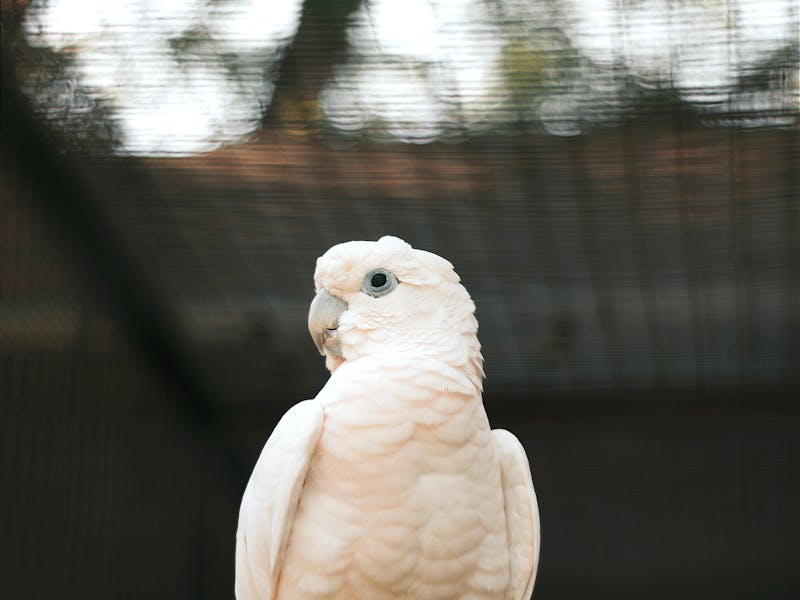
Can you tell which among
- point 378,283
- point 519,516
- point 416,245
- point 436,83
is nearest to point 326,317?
point 378,283

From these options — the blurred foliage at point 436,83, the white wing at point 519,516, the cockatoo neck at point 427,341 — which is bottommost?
the white wing at point 519,516

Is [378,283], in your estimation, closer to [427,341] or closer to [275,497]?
[427,341]

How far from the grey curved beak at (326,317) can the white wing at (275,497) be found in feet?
0.48

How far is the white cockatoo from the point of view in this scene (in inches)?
52.2

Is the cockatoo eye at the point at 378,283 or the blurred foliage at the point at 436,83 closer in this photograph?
the cockatoo eye at the point at 378,283

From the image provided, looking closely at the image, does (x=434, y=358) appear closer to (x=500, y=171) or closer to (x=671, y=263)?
(x=500, y=171)

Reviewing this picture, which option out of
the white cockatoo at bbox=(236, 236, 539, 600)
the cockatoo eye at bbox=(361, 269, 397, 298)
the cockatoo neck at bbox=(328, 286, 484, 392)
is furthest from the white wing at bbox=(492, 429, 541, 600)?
the cockatoo eye at bbox=(361, 269, 397, 298)

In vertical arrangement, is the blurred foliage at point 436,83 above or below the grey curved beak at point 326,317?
above

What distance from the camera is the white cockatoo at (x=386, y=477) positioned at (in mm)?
1326

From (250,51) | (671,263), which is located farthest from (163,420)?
(671,263)

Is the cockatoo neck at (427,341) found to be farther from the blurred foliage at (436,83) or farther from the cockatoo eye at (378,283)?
the blurred foliage at (436,83)

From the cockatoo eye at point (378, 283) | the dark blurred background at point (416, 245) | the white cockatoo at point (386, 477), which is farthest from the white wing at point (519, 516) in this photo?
the dark blurred background at point (416, 245)

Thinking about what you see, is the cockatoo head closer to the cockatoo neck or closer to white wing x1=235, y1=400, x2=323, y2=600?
the cockatoo neck

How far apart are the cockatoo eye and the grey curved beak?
2.2 inches
